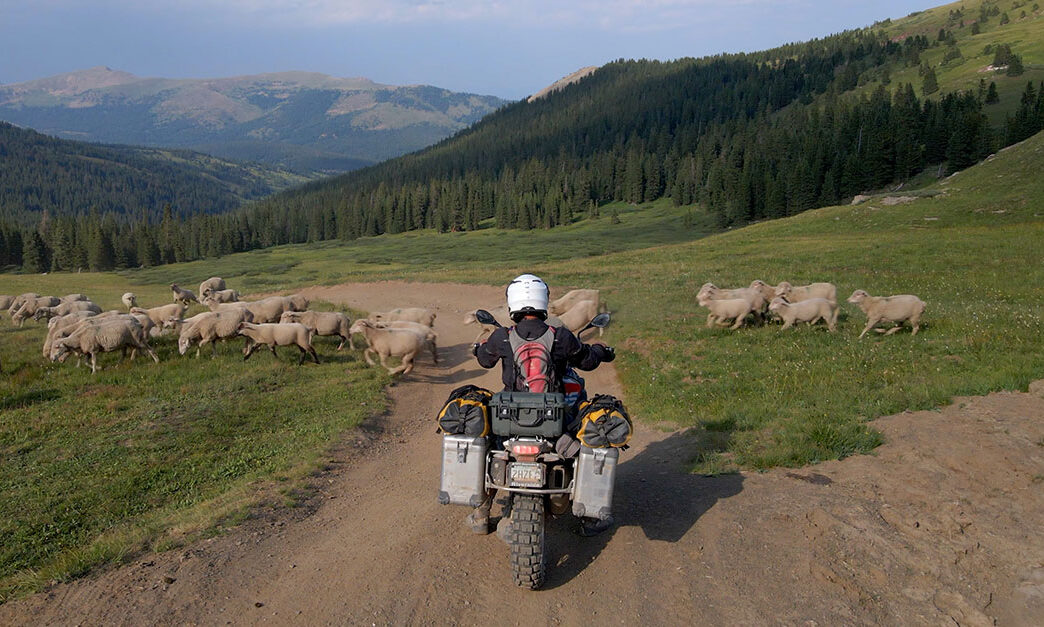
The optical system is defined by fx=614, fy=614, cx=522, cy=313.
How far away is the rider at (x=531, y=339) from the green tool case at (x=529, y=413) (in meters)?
0.48

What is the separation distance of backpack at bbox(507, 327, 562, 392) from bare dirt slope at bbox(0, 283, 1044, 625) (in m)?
1.93

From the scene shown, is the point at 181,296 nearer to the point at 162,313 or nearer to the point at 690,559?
the point at 162,313

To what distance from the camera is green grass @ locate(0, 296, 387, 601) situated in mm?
8031

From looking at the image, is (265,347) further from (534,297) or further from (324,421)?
(534,297)

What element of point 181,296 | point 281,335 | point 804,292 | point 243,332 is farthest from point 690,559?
point 181,296

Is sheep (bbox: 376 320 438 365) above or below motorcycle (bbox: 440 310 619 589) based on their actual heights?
below

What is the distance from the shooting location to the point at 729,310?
19.5 metres

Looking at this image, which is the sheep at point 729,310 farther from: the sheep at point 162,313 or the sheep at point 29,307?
the sheep at point 29,307

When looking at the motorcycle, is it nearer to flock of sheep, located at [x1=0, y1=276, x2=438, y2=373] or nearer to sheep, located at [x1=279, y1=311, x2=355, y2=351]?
flock of sheep, located at [x1=0, y1=276, x2=438, y2=373]

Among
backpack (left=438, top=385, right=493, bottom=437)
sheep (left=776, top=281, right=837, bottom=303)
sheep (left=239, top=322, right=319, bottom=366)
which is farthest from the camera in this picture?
sheep (left=776, top=281, right=837, bottom=303)

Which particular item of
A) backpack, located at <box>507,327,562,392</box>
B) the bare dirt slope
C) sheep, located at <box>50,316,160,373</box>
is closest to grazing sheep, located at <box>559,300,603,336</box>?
the bare dirt slope

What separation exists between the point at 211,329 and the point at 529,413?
1674 centimetres

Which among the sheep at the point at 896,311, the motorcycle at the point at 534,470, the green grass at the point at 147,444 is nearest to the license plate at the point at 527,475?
the motorcycle at the point at 534,470

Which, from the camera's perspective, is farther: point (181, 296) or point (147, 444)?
point (181, 296)
